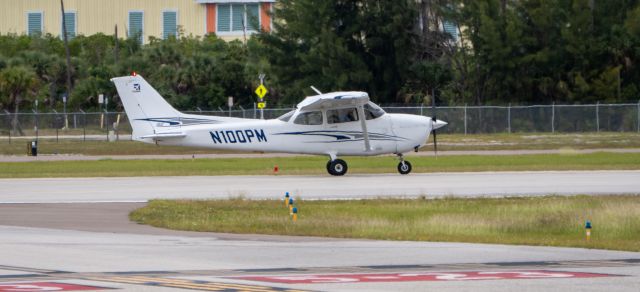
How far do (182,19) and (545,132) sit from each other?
3886 centimetres

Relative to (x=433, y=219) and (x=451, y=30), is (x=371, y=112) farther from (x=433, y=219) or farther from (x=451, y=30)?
(x=451, y=30)

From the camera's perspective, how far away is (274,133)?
1283 inches

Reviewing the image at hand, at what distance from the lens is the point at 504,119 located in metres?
60.2

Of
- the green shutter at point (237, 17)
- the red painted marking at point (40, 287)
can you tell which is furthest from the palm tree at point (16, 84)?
the red painted marking at point (40, 287)

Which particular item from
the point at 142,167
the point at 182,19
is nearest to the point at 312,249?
the point at 142,167

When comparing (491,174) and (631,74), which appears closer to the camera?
(491,174)

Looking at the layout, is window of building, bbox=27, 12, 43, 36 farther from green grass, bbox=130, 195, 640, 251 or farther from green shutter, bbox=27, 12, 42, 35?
green grass, bbox=130, 195, 640, 251

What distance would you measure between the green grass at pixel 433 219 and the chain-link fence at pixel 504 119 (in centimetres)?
3411

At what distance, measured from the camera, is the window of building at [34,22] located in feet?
297

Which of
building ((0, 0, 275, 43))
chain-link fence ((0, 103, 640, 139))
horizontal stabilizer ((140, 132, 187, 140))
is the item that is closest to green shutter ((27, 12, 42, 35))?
building ((0, 0, 275, 43))

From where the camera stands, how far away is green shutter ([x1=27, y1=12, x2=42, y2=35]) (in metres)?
90.6

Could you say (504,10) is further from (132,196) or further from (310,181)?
(132,196)

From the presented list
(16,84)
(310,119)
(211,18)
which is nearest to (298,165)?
(310,119)

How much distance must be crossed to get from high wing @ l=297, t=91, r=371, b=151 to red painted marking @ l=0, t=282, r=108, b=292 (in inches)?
760
